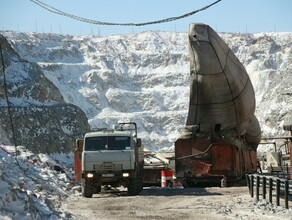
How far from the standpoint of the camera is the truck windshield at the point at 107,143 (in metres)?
25.3

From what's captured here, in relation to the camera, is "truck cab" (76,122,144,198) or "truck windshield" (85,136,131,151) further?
"truck windshield" (85,136,131,151)

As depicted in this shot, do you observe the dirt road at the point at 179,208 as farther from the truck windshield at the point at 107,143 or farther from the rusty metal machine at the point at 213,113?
the rusty metal machine at the point at 213,113

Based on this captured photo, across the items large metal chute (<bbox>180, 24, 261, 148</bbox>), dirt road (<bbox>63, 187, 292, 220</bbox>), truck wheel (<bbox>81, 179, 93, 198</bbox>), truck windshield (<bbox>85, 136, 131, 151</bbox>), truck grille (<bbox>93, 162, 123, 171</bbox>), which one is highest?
large metal chute (<bbox>180, 24, 261, 148</bbox>)

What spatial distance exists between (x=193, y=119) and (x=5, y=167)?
27.3ft

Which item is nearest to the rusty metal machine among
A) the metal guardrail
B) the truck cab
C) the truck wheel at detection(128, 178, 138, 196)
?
the truck cab

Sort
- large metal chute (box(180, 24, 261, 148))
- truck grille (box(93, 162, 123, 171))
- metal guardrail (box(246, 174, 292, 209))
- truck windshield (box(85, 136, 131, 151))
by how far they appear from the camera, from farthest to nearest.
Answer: large metal chute (box(180, 24, 261, 148))
truck windshield (box(85, 136, 131, 151))
truck grille (box(93, 162, 123, 171))
metal guardrail (box(246, 174, 292, 209))

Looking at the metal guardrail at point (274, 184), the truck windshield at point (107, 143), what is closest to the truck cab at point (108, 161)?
the truck windshield at point (107, 143)

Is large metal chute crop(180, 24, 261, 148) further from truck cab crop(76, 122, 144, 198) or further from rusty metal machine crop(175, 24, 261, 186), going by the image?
truck cab crop(76, 122, 144, 198)

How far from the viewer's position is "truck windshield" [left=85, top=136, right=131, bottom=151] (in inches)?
998

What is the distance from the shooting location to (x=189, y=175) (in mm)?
30594

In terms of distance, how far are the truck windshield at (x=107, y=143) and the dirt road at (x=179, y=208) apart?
2.57 meters

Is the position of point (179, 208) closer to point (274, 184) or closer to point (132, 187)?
point (274, 184)

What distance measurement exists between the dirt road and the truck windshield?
2.57 metres

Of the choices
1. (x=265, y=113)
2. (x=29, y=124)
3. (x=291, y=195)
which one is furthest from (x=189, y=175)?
(x=265, y=113)
